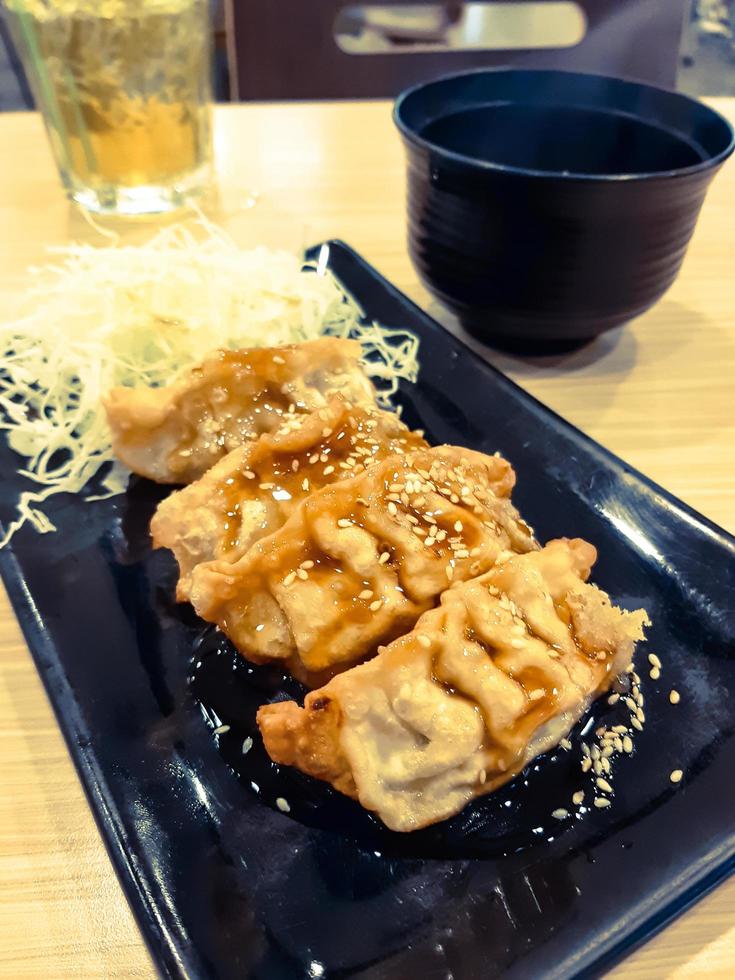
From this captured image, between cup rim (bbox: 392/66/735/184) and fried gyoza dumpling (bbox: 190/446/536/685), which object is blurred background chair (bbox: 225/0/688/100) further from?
fried gyoza dumpling (bbox: 190/446/536/685)

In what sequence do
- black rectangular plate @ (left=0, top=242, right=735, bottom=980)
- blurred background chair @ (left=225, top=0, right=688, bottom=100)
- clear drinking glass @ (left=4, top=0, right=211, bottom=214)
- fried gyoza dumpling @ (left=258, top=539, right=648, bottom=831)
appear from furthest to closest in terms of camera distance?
blurred background chair @ (left=225, top=0, right=688, bottom=100) < clear drinking glass @ (left=4, top=0, right=211, bottom=214) < fried gyoza dumpling @ (left=258, top=539, right=648, bottom=831) < black rectangular plate @ (left=0, top=242, right=735, bottom=980)

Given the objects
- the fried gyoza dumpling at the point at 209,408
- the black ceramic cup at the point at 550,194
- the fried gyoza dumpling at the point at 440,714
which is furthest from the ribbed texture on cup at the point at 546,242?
the fried gyoza dumpling at the point at 440,714

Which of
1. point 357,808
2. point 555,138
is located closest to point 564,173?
point 555,138

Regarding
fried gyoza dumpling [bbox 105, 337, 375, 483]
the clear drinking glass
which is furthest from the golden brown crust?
the clear drinking glass

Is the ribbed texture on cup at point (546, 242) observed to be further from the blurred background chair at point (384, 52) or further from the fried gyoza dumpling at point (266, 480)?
the blurred background chair at point (384, 52)

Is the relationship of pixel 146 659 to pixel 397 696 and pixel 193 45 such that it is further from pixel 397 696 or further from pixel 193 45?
pixel 193 45
